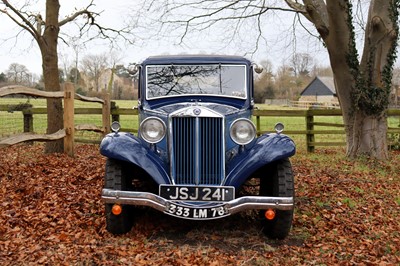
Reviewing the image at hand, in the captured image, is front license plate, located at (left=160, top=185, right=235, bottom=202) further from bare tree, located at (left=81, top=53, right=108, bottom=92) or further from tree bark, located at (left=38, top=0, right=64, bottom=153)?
bare tree, located at (left=81, top=53, right=108, bottom=92)

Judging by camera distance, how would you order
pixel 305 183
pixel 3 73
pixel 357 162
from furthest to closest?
pixel 3 73
pixel 357 162
pixel 305 183

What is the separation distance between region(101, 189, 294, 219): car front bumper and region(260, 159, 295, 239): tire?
11.2 inches

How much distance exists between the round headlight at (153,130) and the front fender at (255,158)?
0.89 metres

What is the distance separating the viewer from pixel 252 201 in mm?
4492

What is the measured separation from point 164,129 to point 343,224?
2.51 metres

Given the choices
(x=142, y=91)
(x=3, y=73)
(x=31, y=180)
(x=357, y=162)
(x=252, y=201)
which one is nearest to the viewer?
(x=252, y=201)

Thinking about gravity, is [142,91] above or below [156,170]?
above

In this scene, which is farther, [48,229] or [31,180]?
A: [31,180]

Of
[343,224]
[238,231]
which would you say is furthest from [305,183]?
[238,231]

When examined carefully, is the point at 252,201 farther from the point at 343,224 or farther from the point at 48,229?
the point at 48,229

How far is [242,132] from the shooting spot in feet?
16.9

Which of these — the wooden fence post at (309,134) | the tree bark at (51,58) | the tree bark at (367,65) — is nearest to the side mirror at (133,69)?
the tree bark at (51,58)

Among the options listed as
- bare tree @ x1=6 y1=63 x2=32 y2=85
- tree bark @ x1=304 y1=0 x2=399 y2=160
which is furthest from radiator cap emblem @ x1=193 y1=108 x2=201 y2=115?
bare tree @ x1=6 y1=63 x2=32 y2=85

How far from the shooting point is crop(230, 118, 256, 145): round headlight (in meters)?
5.16
